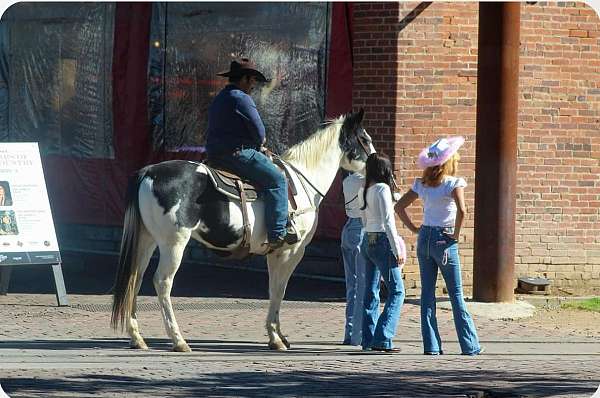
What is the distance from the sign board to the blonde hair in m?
5.15

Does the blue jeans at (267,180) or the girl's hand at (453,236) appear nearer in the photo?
the girl's hand at (453,236)

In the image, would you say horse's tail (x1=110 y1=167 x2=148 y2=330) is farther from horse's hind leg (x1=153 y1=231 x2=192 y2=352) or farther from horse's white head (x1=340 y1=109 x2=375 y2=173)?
horse's white head (x1=340 y1=109 x2=375 y2=173)

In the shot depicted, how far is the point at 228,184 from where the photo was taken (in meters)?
12.0

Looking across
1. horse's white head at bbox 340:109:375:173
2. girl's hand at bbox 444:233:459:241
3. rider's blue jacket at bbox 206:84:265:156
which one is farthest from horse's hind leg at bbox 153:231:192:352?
girl's hand at bbox 444:233:459:241

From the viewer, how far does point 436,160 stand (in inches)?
461

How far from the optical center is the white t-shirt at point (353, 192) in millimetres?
12352

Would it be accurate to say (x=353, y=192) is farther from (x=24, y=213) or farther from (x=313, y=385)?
(x=24, y=213)

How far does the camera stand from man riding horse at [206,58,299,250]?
12.0m

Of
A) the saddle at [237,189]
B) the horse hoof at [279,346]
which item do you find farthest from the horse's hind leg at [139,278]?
the horse hoof at [279,346]

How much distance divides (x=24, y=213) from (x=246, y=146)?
3.92 metres

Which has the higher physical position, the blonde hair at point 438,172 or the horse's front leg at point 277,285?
the blonde hair at point 438,172

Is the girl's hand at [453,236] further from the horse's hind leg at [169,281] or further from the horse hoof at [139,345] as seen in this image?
the horse hoof at [139,345]

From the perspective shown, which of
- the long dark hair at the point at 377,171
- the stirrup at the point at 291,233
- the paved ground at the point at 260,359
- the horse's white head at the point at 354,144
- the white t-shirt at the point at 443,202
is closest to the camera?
the paved ground at the point at 260,359

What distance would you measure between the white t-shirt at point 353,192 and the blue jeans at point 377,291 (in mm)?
353
